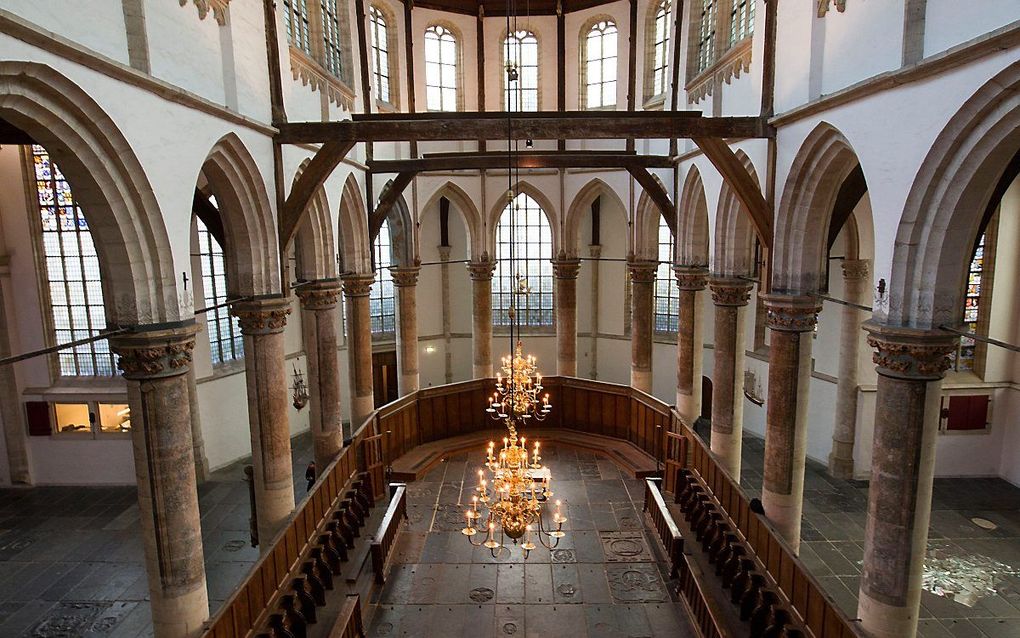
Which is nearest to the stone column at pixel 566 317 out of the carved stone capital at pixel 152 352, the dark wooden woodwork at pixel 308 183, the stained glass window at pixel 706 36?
the stained glass window at pixel 706 36

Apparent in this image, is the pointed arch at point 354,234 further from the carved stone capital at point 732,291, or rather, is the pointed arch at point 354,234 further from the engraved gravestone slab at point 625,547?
the engraved gravestone slab at point 625,547

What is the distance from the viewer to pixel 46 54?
216 inches

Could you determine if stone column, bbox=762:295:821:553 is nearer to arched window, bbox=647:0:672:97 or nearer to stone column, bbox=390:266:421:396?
arched window, bbox=647:0:672:97

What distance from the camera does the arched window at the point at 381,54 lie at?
16.9 metres

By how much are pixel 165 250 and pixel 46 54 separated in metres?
2.26

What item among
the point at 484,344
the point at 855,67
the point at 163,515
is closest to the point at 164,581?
the point at 163,515

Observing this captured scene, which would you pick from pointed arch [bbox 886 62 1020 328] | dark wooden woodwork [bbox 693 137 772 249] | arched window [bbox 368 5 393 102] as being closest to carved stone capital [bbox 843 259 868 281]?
dark wooden woodwork [bbox 693 137 772 249]

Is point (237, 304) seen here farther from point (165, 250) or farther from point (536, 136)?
point (536, 136)

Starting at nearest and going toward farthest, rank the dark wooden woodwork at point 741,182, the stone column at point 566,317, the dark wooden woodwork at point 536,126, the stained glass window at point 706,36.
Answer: the dark wooden woodwork at point 536,126
the dark wooden woodwork at point 741,182
the stained glass window at point 706,36
the stone column at point 566,317

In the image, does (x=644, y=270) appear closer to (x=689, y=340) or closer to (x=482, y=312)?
(x=689, y=340)

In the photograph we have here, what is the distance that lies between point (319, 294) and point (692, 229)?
8.57 meters

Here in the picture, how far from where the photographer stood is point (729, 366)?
42.2ft

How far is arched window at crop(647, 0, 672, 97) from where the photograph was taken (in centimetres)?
1642

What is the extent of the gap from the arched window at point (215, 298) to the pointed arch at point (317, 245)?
Result: 454 cm
